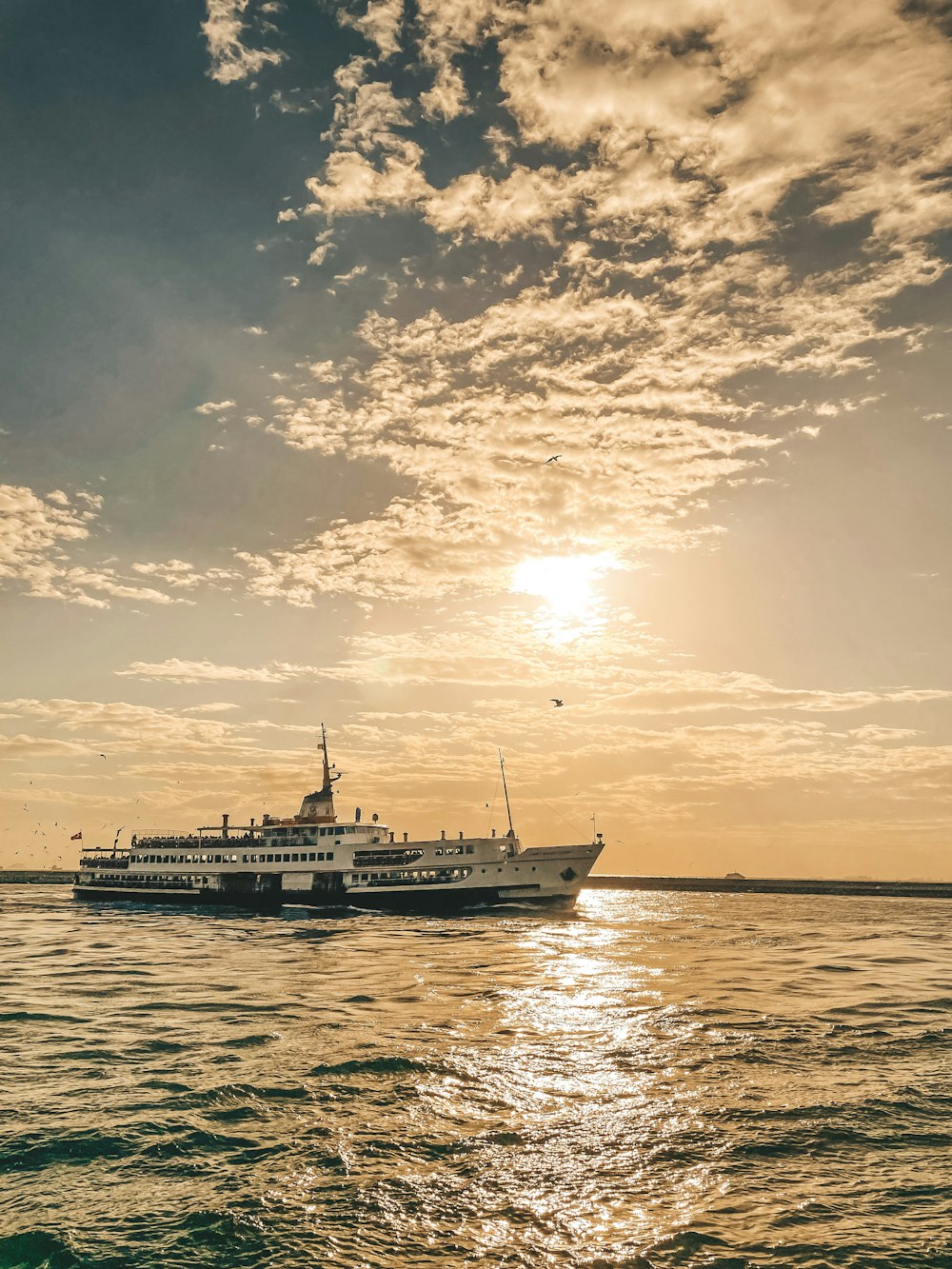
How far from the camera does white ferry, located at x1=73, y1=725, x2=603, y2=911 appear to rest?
74188 mm

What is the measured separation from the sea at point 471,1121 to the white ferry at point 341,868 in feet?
129

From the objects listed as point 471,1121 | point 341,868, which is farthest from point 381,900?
point 471,1121

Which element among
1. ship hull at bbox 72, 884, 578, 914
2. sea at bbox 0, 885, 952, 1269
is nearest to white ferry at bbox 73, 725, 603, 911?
ship hull at bbox 72, 884, 578, 914

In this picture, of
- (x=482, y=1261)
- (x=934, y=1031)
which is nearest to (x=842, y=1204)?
(x=482, y=1261)

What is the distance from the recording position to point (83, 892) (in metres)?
93.6

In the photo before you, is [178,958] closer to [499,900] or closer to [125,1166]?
[125,1166]

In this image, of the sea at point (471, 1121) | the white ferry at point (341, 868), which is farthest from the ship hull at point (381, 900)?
the sea at point (471, 1121)

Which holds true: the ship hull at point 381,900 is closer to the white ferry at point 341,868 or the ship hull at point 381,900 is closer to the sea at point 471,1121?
the white ferry at point 341,868

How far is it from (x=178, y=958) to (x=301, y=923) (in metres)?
25.0

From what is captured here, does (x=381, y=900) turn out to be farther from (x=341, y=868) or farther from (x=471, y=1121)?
(x=471, y=1121)

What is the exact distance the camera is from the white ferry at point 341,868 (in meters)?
74.2

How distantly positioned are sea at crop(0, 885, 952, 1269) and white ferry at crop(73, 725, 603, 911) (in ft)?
129

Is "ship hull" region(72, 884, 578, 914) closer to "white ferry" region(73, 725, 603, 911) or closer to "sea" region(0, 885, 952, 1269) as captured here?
"white ferry" region(73, 725, 603, 911)

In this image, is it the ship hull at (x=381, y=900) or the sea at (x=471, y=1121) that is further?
the ship hull at (x=381, y=900)
